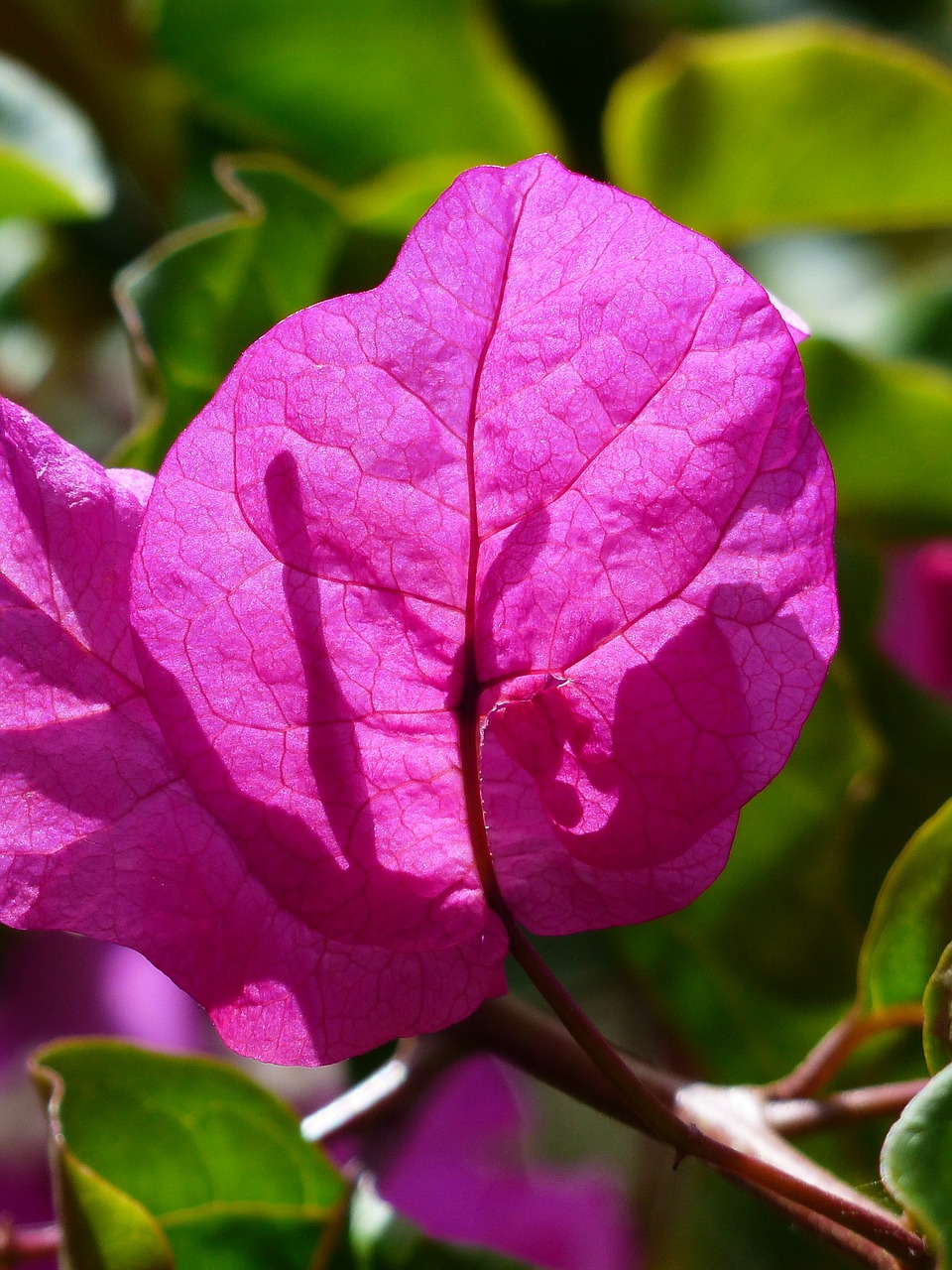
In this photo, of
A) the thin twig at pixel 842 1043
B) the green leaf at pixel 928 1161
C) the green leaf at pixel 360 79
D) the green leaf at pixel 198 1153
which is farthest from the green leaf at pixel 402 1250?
the green leaf at pixel 360 79

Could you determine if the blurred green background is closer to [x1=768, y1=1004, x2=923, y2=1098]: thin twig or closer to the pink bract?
[x1=768, y1=1004, x2=923, y2=1098]: thin twig

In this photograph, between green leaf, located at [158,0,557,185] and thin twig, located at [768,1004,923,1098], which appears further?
green leaf, located at [158,0,557,185]

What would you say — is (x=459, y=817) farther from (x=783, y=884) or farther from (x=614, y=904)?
(x=783, y=884)

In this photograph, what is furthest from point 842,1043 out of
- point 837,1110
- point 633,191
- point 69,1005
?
point 69,1005

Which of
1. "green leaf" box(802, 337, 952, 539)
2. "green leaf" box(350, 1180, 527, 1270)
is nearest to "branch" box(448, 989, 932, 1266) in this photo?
"green leaf" box(350, 1180, 527, 1270)

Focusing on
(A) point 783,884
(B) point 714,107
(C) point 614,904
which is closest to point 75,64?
(B) point 714,107

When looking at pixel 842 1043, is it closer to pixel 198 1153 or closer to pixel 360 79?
pixel 198 1153
